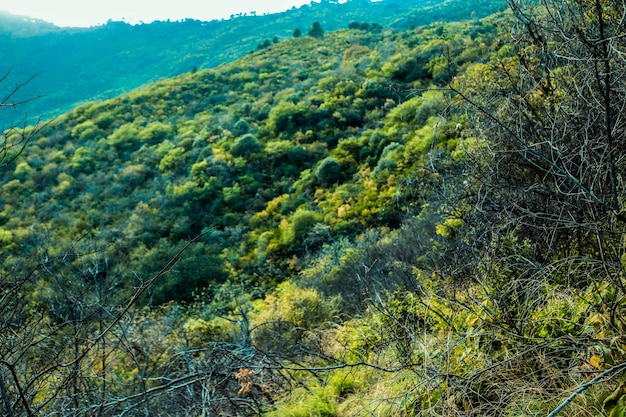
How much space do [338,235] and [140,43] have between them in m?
80.4

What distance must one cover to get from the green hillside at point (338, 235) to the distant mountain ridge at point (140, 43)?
88.3 ft

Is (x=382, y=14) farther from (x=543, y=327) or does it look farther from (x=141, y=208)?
(x=543, y=327)

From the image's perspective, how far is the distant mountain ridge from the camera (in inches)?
2442

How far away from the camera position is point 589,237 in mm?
2822

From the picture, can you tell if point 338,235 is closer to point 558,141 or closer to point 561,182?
point 558,141

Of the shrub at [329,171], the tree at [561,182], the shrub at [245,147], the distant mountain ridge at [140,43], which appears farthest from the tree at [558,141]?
the distant mountain ridge at [140,43]

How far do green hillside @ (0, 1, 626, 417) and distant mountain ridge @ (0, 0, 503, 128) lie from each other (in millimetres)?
26913

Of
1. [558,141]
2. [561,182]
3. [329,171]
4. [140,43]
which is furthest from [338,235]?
[140,43]

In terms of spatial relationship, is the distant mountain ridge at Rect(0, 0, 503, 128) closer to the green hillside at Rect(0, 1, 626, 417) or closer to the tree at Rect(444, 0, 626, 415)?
the green hillside at Rect(0, 1, 626, 417)

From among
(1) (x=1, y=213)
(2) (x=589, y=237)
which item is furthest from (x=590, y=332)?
(1) (x=1, y=213)

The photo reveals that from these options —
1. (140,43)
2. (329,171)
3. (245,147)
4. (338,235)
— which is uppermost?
(140,43)

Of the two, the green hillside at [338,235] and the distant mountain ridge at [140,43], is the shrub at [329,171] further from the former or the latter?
the distant mountain ridge at [140,43]

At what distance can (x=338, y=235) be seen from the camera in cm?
1555

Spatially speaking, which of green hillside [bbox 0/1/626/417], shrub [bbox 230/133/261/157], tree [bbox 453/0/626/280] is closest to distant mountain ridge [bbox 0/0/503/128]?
green hillside [bbox 0/1/626/417]
